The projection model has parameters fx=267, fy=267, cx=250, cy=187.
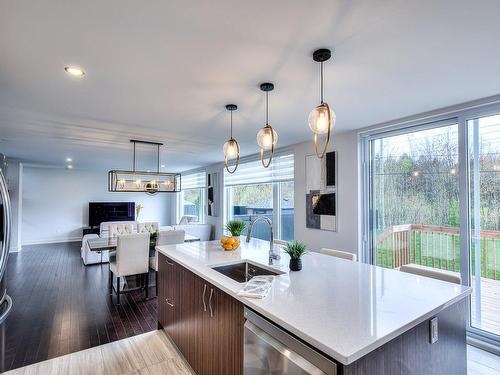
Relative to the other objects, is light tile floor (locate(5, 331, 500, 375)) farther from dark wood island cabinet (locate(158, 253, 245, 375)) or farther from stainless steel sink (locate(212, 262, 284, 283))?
stainless steel sink (locate(212, 262, 284, 283))

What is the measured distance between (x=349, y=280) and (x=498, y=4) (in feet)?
5.74

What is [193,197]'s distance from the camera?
952 centimetres

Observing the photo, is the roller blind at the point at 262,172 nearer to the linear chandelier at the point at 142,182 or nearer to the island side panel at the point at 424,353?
the linear chandelier at the point at 142,182

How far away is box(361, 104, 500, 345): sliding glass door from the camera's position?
109 inches

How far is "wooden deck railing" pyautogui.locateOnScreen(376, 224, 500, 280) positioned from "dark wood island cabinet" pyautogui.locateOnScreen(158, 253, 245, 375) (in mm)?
2749

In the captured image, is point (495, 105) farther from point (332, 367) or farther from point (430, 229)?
point (332, 367)

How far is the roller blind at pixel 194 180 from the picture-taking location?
8.61m

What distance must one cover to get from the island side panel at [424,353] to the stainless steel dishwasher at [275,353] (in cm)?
13

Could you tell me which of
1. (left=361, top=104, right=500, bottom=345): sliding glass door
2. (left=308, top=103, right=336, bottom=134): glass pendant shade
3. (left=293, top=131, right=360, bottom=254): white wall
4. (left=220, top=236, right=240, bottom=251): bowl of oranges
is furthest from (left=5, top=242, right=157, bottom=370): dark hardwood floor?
(left=361, top=104, right=500, bottom=345): sliding glass door

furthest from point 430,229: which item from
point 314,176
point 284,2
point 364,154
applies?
point 284,2

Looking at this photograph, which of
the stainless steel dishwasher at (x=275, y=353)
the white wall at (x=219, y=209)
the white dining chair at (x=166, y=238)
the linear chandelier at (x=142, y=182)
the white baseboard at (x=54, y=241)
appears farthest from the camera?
the white baseboard at (x=54, y=241)

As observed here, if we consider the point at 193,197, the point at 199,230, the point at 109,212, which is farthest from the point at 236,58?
the point at 109,212

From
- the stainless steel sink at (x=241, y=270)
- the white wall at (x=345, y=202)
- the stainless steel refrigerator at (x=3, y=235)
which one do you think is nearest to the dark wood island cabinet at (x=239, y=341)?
the stainless steel sink at (x=241, y=270)

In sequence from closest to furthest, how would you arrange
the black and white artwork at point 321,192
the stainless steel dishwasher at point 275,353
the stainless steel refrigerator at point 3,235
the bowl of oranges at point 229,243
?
the stainless steel dishwasher at point 275,353 → the stainless steel refrigerator at point 3,235 → the bowl of oranges at point 229,243 → the black and white artwork at point 321,192
